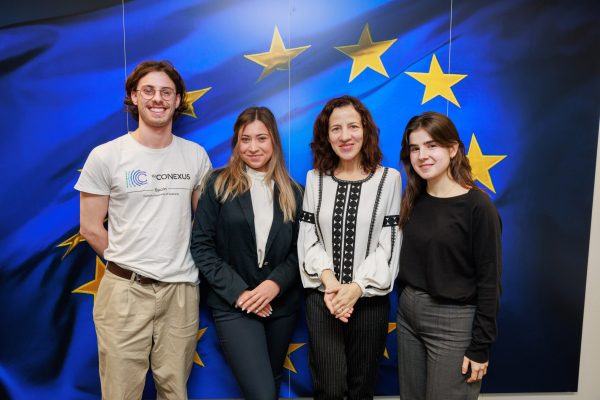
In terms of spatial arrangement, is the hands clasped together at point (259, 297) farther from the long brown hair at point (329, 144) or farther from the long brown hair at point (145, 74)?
the long brown hair at point (145, 74)

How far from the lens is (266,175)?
5.97ft

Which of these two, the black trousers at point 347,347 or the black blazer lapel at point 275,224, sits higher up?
the black blazer lapel at point 275,224

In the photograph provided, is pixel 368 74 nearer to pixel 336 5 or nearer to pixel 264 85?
pixel 336 5

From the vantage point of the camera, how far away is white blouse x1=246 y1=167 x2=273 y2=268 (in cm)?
177

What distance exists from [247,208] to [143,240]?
50cm

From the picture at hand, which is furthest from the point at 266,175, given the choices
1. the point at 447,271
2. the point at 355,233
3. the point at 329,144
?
the point at 447,271

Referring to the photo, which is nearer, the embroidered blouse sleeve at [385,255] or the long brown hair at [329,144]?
the embroidered blouse sleeve at [385,255]

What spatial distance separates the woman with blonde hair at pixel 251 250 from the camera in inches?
67.6

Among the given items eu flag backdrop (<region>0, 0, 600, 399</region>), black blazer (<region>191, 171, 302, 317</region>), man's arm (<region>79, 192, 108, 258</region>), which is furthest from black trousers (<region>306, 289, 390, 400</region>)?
man's arm (<region>79, 192, 108, 258</region>)

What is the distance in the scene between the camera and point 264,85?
2.13 metres

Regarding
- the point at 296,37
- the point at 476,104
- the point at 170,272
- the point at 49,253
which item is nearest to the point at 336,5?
the point at 296,37

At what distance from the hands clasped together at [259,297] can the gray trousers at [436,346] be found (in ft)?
1.95

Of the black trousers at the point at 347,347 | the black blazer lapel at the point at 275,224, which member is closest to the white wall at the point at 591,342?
the black trousers at the point at 347,347

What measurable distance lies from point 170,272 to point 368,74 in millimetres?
1487
